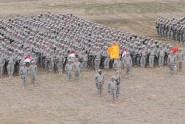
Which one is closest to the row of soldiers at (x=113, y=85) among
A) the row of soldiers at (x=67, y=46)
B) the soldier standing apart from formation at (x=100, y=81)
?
the soldier standing apart from formation at (x=100, y=81)

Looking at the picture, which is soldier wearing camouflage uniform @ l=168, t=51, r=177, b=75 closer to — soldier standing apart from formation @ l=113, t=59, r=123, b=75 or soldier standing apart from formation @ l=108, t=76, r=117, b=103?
soldier standing apart from formation @ l=113, t=59, r=123, b=75

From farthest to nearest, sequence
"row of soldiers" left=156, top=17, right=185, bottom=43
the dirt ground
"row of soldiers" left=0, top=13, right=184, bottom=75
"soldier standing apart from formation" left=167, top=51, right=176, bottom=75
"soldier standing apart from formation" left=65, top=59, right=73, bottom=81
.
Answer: "row of soldiers" left=156, top=17, right=185, bottom=43 < "row of soldiers" left=0, top=13, right=184, bottom=75 < "soldier standing apart from formation" left=167, top=51, right=176, bottom=75 < "soldier standing apart from formation" left=65, top=59, right=73, bottom=81 < the dirt ground

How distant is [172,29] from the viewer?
39094 millimetres

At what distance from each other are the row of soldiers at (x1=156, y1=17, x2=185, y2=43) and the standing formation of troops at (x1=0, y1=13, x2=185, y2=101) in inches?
244

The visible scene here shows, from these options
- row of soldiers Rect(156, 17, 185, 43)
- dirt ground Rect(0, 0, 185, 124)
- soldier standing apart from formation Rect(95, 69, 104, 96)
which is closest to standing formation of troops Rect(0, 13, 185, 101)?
soldier standing apart from formation Rect(95, 69, 104, 96)

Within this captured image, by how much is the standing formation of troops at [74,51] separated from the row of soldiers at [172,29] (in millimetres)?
6189

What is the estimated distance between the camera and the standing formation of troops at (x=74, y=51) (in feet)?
89.8

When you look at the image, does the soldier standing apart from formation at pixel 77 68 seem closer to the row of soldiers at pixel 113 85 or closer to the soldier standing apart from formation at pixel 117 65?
the soldier standing apart from formation at pixel 117 65

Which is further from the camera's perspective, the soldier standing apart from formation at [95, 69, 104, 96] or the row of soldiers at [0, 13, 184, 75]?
the row of soldiers at [0, 13, 184, 75]

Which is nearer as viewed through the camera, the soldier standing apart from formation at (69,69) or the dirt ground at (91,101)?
the dirt ground at (91,101)

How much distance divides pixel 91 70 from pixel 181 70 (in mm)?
4859

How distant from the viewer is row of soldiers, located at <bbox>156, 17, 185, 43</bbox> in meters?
38.4

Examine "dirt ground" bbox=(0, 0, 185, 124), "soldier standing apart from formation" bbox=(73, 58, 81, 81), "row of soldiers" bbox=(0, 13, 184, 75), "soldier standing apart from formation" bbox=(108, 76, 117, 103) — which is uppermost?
"row of soldiers" bbox=(0, 13, 184, 75)

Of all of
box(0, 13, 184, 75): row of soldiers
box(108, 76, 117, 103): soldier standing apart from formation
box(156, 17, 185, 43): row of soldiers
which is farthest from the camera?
box(156, 17, 185, 43): row of soldiers
